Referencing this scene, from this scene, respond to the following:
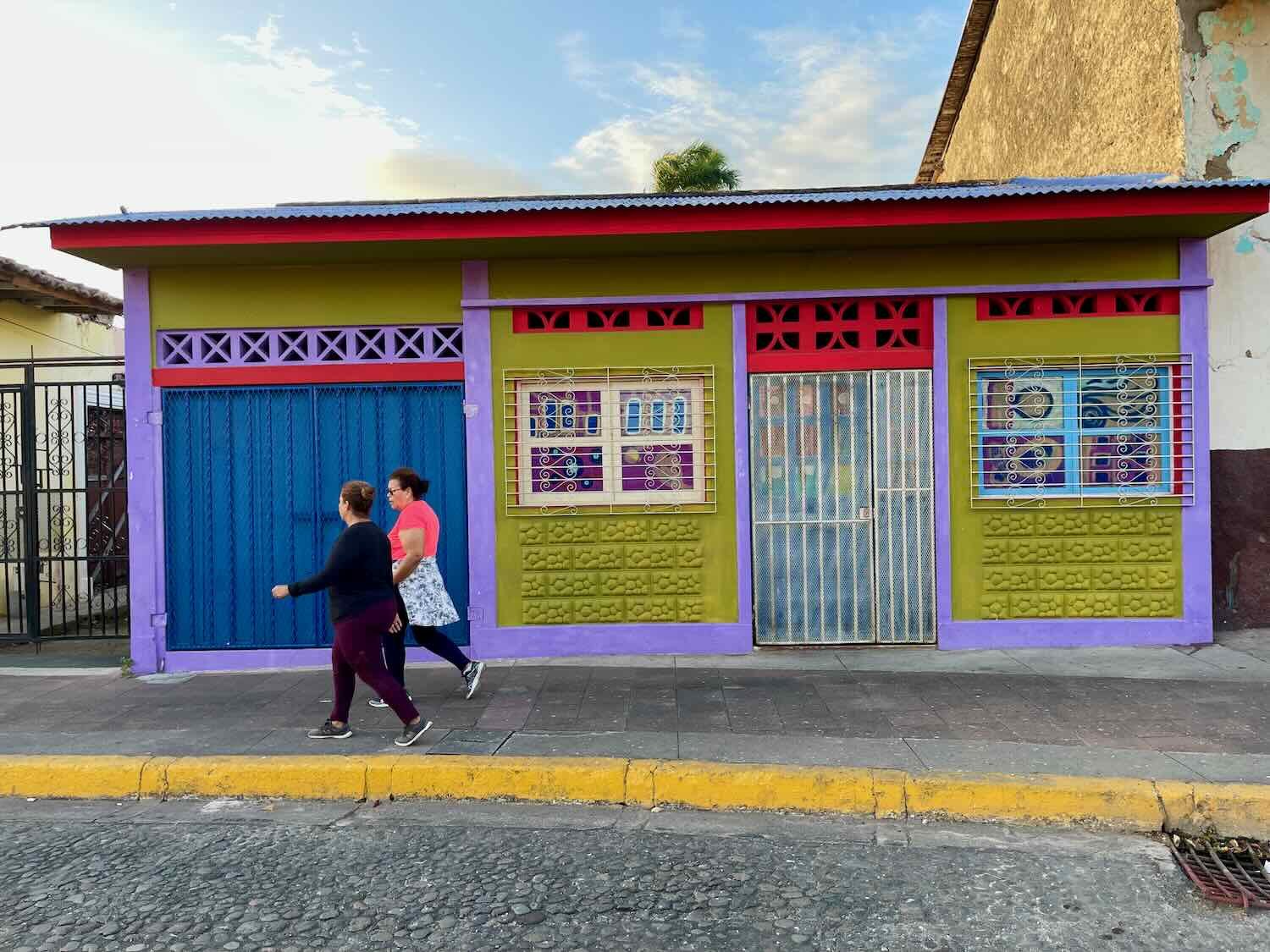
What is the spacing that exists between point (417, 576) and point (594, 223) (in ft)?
9.37

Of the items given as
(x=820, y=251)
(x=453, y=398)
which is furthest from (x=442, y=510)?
(x=820, y=251)

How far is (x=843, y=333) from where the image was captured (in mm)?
7246

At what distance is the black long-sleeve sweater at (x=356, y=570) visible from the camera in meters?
4.90

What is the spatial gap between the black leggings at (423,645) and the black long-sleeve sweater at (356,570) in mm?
827

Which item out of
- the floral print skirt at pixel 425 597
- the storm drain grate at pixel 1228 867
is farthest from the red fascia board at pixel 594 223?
the storm drain grate at pixel 1228 867

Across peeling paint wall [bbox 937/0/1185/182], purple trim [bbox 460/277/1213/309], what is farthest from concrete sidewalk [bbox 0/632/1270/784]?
peeling paint wall [bbox 937/0/1185/182]

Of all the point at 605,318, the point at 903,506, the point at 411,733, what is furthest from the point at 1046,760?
the point at 605,318

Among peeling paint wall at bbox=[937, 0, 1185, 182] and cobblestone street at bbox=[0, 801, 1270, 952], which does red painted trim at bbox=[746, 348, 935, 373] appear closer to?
peeling paint wall at bbox=[937, 0, 1185, 182]

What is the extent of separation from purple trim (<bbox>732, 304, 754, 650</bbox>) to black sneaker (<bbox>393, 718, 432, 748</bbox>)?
2.96m

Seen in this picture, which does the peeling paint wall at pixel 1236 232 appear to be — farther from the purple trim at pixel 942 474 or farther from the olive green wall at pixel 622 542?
the olive green wall at pixel 622 542

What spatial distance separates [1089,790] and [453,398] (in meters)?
5.21

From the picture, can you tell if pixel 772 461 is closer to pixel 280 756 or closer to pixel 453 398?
pixel 453 398

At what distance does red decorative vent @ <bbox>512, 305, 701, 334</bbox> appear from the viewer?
720cm

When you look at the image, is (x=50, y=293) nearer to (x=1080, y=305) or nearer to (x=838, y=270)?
(x=838, y=270)
